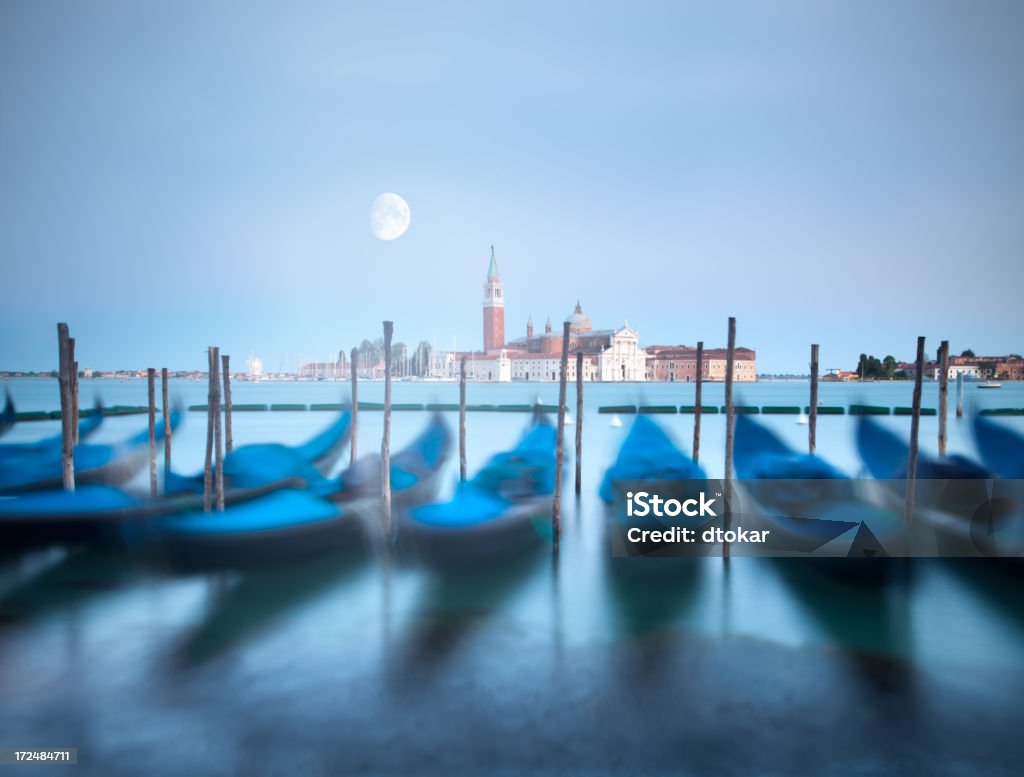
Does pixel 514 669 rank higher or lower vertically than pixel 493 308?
lower

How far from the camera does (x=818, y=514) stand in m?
4.60

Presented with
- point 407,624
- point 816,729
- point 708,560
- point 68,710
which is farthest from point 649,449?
point 68,710

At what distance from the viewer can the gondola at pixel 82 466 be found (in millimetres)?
5660

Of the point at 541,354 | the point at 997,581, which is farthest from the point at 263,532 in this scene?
the point at 541,354

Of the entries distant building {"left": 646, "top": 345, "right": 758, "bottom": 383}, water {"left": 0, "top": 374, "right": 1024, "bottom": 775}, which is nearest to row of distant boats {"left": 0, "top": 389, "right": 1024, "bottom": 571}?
water {"left": 0, "top": 374, "right": 1024, "bottom": 775}

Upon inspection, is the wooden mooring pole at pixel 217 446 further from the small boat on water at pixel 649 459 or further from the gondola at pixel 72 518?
the small boat on water at pixel 649 459

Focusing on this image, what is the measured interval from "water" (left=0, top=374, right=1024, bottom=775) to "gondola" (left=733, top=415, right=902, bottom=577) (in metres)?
0.19

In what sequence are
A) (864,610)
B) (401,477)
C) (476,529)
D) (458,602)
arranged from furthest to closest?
(401,477) → (476,529) → (458,602) → (864,610)

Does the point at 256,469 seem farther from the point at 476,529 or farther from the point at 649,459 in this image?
the point at 649,459

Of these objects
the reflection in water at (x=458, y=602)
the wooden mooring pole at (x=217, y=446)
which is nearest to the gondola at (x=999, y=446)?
the reflection in water at (x=458, y=602)

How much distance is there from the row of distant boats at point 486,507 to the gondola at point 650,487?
0.05 feet

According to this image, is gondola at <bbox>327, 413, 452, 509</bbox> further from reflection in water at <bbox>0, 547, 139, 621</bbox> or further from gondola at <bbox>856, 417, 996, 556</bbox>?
gondola at <bbox>856, 417, 996, 556</bbox>

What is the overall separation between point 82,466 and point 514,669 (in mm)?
5104

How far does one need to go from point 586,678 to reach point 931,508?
3265 millimetres
